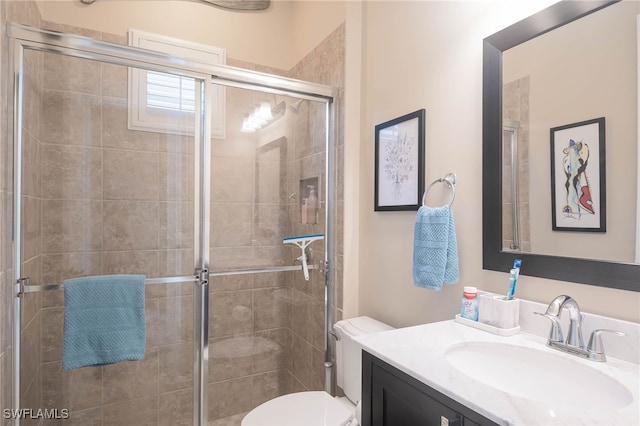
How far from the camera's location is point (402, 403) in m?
0.91

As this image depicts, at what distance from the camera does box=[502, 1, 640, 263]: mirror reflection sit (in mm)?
921

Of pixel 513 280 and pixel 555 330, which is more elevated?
pixel 513 280

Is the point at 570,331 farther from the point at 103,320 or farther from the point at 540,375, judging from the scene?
the point at 103,320

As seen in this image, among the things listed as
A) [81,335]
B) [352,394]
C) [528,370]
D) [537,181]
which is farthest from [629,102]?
[81,335]

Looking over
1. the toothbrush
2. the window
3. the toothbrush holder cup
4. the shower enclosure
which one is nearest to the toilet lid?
the shower enclosure

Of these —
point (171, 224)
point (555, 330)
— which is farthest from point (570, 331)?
point (171, 224)

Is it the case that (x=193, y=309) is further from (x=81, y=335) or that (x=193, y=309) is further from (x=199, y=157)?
(x=199, y=157)

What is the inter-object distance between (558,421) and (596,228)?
579 millimetres

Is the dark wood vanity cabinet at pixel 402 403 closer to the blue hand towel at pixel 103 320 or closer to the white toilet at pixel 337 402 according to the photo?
the white toilet at pixel 337 402

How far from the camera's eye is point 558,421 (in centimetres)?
64

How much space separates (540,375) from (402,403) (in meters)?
0.39

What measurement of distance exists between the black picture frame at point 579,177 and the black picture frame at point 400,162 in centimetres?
55

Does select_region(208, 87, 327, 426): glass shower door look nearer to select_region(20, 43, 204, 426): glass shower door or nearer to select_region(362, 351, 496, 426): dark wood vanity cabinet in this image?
select_region(20, 43, 204, 426): glass shower door

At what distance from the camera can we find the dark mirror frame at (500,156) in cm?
101
